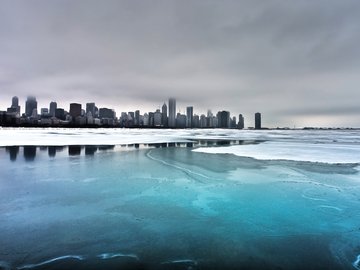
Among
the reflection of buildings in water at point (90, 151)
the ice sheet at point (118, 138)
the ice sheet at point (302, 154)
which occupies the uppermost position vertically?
the ice sheet at point (118, 138)

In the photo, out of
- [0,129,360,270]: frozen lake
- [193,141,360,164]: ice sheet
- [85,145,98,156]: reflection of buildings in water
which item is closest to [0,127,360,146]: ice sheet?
[85,145,98,156]: reflection of buildings in water

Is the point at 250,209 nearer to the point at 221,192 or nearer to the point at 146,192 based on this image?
the point at 221,192

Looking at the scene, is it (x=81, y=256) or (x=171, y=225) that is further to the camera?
(x=171, y=225)

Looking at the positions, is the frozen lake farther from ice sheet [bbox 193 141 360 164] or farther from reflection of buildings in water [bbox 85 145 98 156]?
reflection of buildings in water [bbox 85 145 98 156]

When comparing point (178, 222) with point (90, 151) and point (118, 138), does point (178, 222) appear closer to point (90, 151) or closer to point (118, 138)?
point (90, 151)

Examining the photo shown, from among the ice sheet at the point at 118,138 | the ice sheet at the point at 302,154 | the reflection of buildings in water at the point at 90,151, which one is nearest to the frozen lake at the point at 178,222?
the ice sheet at the point at 302,154

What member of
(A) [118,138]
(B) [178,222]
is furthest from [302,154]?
(A) [118,138]

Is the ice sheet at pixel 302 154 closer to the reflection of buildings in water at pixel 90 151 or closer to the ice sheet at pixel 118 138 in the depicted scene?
the reflection of buildings in water at pixel 90 151

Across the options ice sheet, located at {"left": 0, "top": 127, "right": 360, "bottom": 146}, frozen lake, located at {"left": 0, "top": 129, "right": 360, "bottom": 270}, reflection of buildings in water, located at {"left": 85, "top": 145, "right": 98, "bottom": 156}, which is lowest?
frozen lake, located at {"left": 0, "top": 129, "right": 360, "bottom": 270}

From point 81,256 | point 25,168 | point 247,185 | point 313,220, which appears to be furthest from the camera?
point 25,168

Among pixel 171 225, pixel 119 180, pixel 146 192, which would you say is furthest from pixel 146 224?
pixel 119 180

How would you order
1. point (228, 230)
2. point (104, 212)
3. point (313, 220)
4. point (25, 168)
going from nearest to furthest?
point (228, 230), point (313, 220), point (104, 212), point (25, 168)
